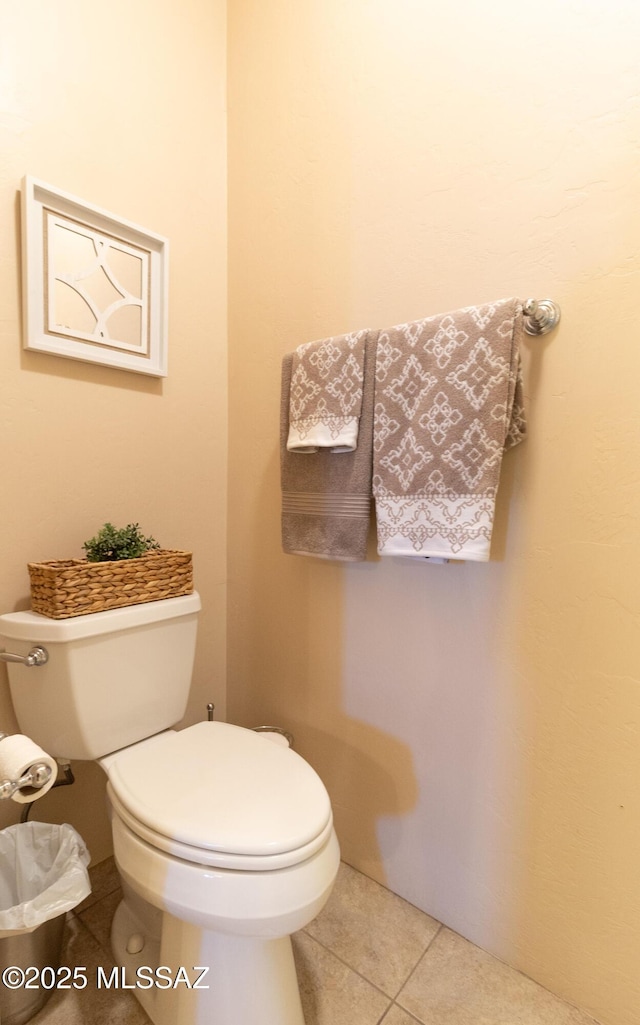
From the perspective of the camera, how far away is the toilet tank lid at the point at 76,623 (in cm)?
86

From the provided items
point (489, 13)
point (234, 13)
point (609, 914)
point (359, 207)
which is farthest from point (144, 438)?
point (609, 914)

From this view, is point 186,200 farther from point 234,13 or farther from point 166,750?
point 166,750

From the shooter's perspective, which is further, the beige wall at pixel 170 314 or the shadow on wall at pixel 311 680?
the shadow on wall at pixel 311 680

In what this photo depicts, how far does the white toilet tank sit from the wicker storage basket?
2 centimetres

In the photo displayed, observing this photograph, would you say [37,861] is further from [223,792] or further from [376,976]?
[376,976]

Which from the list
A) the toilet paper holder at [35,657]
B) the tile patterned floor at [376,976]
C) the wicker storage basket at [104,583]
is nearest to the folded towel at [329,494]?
the wicker storage basket at [104,583]

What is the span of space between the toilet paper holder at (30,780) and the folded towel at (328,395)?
735 millimetres

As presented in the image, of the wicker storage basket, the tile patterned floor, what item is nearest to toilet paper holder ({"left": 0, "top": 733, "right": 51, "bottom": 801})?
the wicker storage basket

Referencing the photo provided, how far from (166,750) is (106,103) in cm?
149

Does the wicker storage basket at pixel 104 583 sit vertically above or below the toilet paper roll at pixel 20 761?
above

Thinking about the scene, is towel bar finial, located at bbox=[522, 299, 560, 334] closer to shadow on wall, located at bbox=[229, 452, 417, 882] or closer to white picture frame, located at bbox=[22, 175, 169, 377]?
shadow on wall, located at bbox=[229, 452, 417, 882]

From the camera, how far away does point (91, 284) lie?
106 centimetres

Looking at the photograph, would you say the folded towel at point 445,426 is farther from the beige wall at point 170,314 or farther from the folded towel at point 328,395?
the beige wall at point 170,314

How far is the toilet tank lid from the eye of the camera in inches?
33.7
